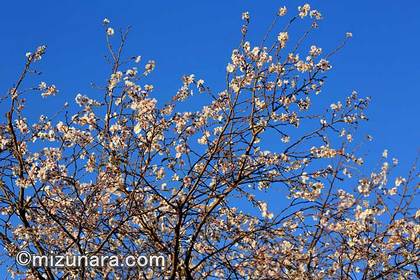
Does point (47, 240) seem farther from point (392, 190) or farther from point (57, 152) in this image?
point (392, 190)

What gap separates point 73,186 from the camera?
297 inches

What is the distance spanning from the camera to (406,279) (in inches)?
332

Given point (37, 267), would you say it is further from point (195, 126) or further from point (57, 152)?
point (195, 126)

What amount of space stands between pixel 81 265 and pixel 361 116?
155 inches

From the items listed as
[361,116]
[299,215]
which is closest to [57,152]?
[299,215]

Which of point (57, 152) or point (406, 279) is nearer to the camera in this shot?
point (57, 152)

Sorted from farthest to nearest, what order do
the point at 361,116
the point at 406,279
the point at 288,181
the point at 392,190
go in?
the point at 392,190, the point at 406,279, the point at 361,116, the point at 288,181

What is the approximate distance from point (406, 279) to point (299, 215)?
2153mm

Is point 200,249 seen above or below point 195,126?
below

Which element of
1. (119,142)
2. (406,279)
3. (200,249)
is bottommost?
(406,279)

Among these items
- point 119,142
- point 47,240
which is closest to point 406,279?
point 119,142

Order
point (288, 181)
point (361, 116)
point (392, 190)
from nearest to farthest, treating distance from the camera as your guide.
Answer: point (288, 181) < point (361, 116) < point (392, 190)

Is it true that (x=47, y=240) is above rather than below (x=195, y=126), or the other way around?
below

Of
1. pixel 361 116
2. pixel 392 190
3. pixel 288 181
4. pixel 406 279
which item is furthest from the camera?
pixel 392 190
